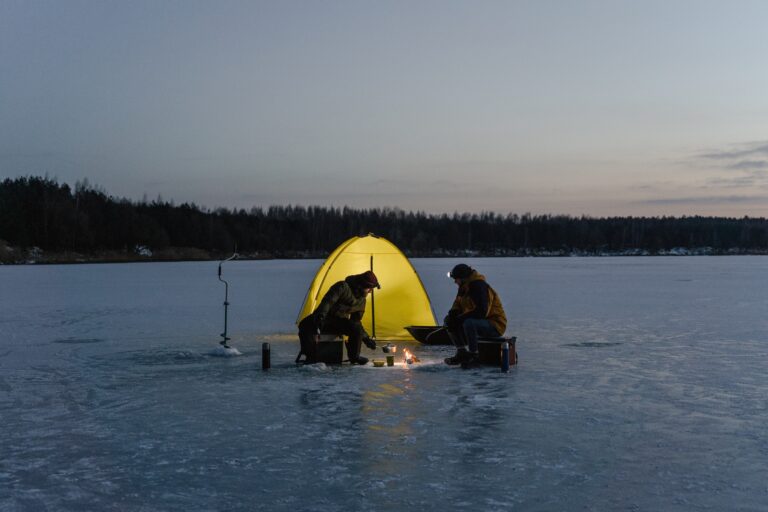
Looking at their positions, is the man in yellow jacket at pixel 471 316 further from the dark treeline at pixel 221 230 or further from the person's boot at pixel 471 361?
the dark treeline at pixel 221 230

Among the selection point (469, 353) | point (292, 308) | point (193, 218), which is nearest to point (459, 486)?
point (469, 353)

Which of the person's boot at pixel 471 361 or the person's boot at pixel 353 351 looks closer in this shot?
the person's boot at pixel 471 361

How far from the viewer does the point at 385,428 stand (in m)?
7.05

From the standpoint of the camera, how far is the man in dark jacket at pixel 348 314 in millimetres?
11008

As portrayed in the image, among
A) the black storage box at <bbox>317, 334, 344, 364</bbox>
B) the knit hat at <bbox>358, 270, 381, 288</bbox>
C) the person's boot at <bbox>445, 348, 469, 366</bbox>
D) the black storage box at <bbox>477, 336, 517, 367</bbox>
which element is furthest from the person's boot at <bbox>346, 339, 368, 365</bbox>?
the black storage box at <bbox>477, 336, 517, 367</bbox>

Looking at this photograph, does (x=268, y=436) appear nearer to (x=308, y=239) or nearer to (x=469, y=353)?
(x=469, y=353)

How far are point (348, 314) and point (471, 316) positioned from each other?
1882mm

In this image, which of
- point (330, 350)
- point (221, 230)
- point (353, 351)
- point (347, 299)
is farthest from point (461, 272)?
point (221, 230)

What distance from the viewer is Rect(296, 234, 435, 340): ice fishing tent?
568 inches

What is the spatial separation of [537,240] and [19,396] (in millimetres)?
191595

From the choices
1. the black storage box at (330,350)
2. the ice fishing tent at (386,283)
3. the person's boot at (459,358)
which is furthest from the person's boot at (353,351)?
the ice fishing tent at (386,283)

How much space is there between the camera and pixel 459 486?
17.5 feet

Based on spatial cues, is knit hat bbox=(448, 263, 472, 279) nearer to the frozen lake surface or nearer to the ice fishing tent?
the frozen lake surface

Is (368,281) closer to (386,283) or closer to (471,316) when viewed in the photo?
(471,316)
